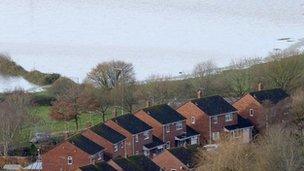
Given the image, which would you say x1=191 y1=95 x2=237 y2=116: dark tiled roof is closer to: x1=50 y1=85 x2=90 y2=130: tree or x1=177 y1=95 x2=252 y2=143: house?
x1=177 y1=95 x2=252 y2=143: house

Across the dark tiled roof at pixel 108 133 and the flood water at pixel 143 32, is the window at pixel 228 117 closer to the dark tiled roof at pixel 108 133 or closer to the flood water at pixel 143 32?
the dark tiled roof at pixel 108 133

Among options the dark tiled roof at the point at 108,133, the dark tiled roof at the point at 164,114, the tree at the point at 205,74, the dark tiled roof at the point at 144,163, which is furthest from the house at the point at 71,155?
the tree at the point at 205,74

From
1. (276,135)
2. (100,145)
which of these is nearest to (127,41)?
(100,145)

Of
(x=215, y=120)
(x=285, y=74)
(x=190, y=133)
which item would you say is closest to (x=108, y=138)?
(x=190, y=133)

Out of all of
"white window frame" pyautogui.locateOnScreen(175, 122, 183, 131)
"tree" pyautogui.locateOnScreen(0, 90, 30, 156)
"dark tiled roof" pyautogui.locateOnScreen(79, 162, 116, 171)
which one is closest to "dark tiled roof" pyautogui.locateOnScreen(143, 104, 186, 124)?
"white window frame" pyautogui.locateOnScreen(175, 122, 183, 131)

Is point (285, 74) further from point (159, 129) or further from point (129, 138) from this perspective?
point (129, 138)

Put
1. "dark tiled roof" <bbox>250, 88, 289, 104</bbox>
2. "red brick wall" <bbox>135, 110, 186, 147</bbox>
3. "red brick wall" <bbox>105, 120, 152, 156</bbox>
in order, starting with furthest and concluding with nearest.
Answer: "dark tiled roof" <bbox>250, 88, 289, 104</bbox>, "red brick wall" <bbox>135, 110, 186, 147</bbox>, "red brick wall" <bbox>105, 120, 152, 156</bbox>

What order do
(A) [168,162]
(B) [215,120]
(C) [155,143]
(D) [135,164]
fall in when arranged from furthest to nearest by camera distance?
(B) [215,120], (C) [155,143], (A) [168,162], (D) [135,164]
